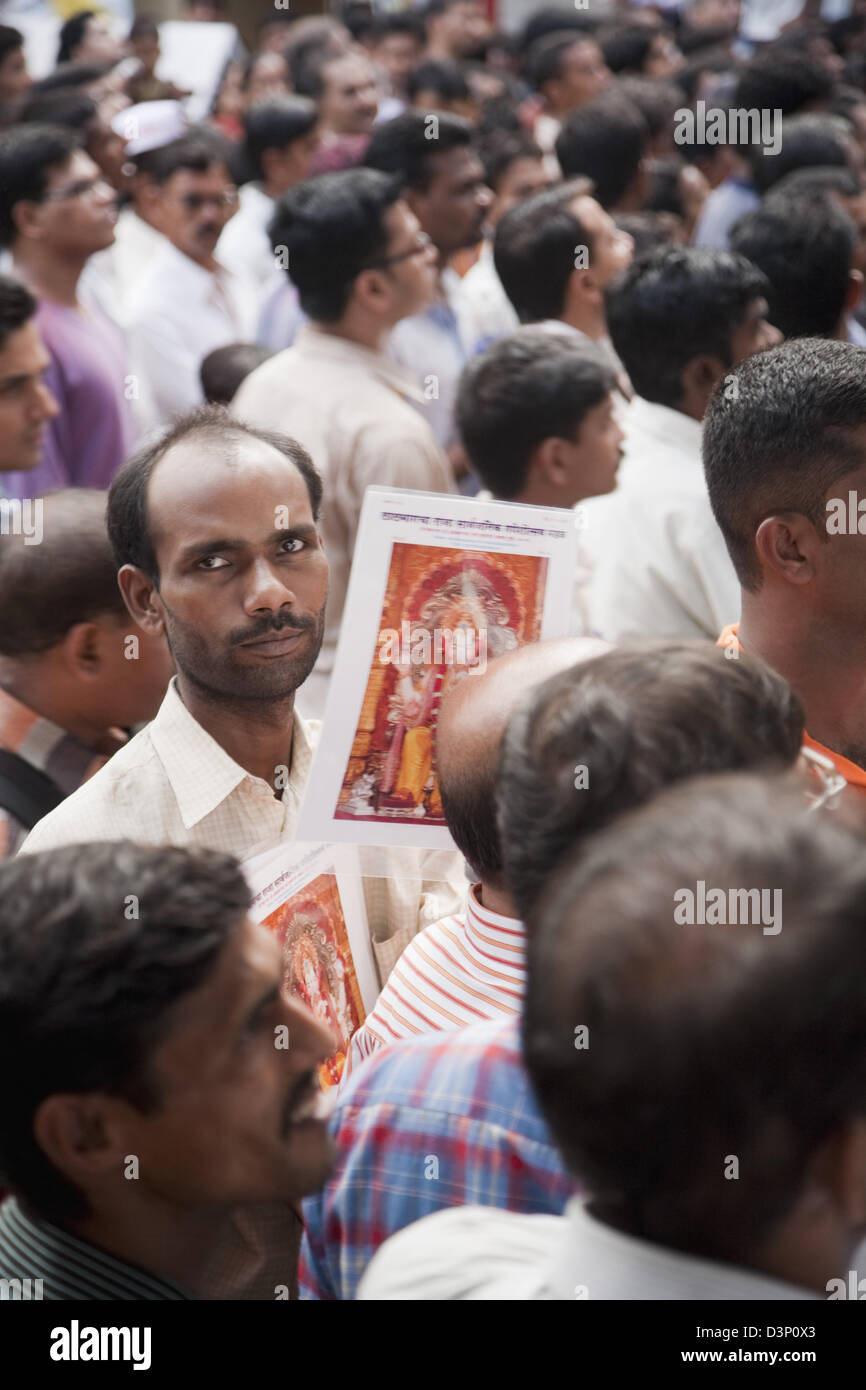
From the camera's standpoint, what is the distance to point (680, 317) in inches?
117

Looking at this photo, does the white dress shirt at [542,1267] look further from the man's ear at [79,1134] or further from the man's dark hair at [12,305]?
the man's dark hair at [12,305]

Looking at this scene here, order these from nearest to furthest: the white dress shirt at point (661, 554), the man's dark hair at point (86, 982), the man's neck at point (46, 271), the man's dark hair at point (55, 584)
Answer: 1. the man's dark hair at point (86, 982)
2. the man's dark hair at point (55, 584)
3. the white dress shirt at point (661, 554)
4. the man's neck at point (46, 271)

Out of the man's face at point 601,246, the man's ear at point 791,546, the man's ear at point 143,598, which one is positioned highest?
the man's face at point 601,246

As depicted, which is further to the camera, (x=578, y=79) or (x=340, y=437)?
(x=578, y=79)

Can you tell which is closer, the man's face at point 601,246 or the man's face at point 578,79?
the man's face at point 601,246

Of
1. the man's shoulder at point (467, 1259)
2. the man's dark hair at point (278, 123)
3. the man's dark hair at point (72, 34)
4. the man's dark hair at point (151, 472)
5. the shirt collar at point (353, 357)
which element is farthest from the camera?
the man's dark hair at point (72, 34)

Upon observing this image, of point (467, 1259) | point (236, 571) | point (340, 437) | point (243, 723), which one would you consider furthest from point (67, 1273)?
point (340, 437)

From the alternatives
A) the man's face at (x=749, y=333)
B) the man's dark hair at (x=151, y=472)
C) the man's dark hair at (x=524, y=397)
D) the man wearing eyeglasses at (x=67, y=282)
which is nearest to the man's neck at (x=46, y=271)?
the man wearing eyeglasses at (x=67, y=282)

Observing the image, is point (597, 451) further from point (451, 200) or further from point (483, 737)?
point (451, 200)

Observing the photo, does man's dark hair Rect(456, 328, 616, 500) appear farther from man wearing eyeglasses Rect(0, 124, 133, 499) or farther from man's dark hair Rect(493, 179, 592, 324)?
man wearing eyeglasses Rect(0, 124, 133, 499)

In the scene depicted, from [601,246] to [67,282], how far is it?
1526 mm

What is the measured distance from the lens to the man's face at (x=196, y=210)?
17.1 ft

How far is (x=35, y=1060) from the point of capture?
1105 mm

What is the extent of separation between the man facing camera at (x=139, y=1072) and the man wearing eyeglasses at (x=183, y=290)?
11.9 ft
